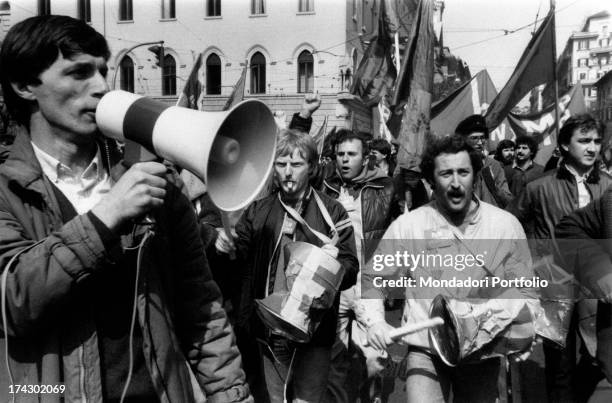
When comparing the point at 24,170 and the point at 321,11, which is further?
the point at 321,11

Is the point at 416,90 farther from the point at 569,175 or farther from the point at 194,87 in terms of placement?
the point at 194,87

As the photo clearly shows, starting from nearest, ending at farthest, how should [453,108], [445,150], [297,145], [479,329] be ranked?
[479,329]
[445,150]
[297,145]
[453,108]

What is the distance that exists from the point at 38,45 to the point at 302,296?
1873 mm

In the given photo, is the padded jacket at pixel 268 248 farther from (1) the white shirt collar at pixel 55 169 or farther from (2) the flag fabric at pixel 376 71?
(2) the flag fabric at pixel 376 71

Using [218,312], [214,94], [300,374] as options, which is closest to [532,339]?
[300,374]

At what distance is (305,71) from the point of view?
28656mm

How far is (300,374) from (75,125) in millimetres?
2253

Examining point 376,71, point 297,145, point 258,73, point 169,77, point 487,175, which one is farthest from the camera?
point 258,73

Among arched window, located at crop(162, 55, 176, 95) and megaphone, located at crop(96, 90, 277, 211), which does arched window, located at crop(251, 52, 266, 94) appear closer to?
arched window, located at crop(162, 55, 176, 95)

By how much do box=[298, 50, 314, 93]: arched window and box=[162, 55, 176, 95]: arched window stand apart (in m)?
6.10

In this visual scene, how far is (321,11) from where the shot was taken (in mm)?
28703

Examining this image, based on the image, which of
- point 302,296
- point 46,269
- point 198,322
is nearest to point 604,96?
point 302,296

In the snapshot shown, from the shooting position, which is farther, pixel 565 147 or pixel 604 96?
pixel 604 96

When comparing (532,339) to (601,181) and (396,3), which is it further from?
(396,3)
